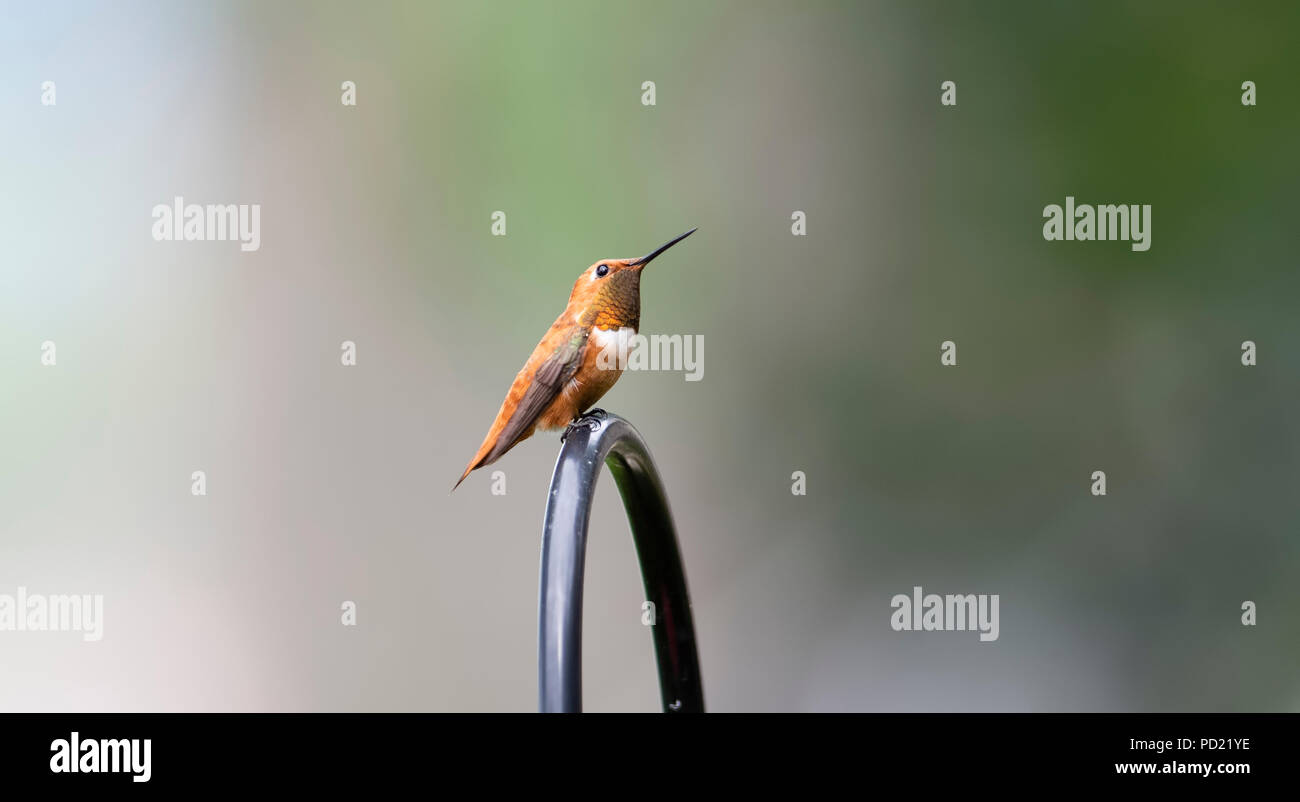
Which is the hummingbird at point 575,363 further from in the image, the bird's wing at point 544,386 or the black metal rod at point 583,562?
the black metal rod at point 583,562

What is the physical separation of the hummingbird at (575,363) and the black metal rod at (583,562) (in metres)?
0.45

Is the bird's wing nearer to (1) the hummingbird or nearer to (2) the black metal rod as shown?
(1) the hummingbird

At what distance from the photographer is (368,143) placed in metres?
4.43

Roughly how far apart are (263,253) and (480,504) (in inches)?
50.2

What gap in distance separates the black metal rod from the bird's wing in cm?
42

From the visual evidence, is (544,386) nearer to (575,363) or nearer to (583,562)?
(575,363)

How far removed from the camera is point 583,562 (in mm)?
1161

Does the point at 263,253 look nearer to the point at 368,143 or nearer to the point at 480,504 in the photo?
the point at 368,143

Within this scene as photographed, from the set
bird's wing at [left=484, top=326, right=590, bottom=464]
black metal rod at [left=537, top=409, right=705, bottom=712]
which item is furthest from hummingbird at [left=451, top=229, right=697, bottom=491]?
black metal rod at [left=537, top=409, right=705, bottom=712]

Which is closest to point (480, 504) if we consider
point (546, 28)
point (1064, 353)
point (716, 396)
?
point (716, 396)

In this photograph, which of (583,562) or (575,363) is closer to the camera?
(583,562)

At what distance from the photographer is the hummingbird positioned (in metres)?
1.96

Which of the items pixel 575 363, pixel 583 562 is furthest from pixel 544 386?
pixel 583 562

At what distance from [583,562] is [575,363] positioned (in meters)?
0.87
